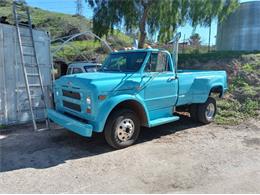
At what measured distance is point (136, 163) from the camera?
4.71 metres

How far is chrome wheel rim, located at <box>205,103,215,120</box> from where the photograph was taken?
7688 millimetres

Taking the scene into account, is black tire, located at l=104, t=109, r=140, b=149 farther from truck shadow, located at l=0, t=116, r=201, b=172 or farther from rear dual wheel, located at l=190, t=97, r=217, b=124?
rear dual wheel, located at l=190, t=97, r=217, b=124

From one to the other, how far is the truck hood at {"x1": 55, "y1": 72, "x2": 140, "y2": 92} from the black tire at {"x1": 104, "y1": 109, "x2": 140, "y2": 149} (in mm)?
547

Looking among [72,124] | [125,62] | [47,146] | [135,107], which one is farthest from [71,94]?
[125,62]

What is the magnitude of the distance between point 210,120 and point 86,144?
4019 mm

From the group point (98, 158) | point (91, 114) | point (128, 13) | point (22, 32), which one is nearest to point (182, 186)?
point (98, 158)

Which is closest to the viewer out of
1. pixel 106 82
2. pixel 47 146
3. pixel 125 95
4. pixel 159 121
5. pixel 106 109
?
pixel 106 109

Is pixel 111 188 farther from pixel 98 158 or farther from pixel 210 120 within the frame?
pixel 210 120

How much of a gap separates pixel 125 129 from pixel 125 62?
5.74 ft

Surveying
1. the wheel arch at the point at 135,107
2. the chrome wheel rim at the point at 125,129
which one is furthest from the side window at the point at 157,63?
the chrome wheel rim at the point at 125,129

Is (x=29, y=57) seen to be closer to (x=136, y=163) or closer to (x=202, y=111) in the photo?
(x=136, y=163)

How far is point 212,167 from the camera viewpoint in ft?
15.0

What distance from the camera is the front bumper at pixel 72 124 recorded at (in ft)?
15.7

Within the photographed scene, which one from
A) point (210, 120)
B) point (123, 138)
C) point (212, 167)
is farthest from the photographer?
point (210, 120)
